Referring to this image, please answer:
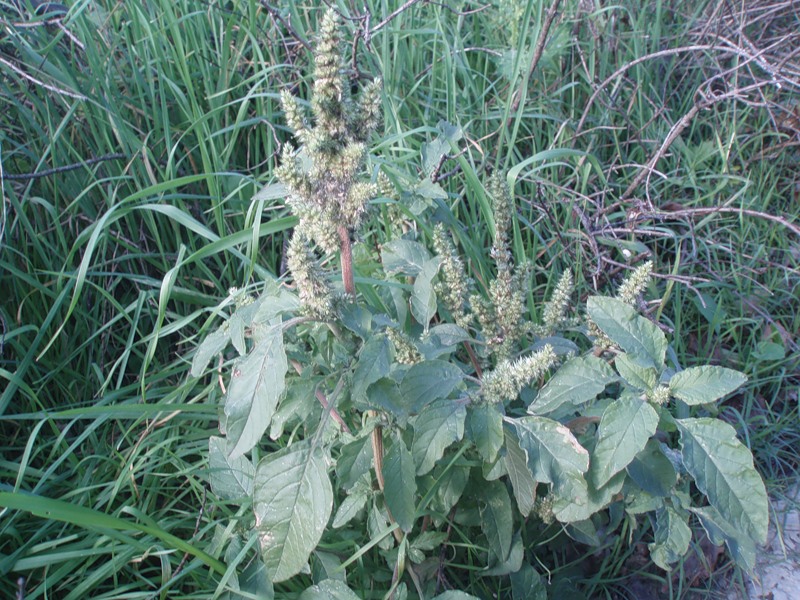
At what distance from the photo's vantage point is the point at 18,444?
2.18 meters

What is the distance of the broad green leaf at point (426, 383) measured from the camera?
1.38 m

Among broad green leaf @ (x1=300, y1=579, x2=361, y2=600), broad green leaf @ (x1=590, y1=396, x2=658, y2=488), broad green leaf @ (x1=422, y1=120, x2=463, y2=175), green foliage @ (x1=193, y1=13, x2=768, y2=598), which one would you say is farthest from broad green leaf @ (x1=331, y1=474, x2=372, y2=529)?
broad green leaf @ (x1=422, y1=120, x2=463, y2=175)

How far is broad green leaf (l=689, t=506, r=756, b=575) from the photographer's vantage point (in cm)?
143

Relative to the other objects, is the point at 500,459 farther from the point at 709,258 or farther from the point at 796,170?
the point at 796,170

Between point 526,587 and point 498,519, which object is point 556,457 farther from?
point 526,587

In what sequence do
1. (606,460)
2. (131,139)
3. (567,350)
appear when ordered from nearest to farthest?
(606,460)
(567,350)
(131,139)

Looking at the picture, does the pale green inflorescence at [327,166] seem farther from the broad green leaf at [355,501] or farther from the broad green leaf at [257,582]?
the broad green leaf at [257,582]

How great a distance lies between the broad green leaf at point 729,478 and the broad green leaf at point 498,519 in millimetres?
507

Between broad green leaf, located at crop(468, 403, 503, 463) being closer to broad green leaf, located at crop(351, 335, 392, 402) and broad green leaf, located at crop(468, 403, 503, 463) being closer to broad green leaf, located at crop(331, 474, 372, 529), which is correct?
broad green leaf, located at crop(351, 335, 392, 402)

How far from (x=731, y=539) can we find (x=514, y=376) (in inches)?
23.9

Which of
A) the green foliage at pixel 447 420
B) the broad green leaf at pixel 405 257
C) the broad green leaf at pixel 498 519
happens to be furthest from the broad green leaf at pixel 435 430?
the broad green leaf at pixel 405 257

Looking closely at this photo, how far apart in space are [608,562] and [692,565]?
29 cm

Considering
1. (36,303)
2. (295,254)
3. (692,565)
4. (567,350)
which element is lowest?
(692,565)

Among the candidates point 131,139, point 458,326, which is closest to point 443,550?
point 458,326
